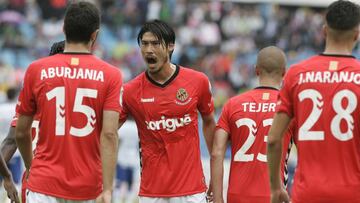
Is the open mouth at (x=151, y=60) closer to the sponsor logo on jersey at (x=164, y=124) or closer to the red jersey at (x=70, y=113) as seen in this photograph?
the sponsor logo on jersey at (x=164, y=124)

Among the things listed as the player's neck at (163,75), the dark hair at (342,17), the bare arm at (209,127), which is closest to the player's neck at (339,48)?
the dark hair at (342,17)

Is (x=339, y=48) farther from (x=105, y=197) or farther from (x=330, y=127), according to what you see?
(x=105, y=197)

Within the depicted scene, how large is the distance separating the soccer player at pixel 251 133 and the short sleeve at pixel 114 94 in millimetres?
1929

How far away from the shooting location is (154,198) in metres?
10.3

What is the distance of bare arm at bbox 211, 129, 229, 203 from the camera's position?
10.2 meters

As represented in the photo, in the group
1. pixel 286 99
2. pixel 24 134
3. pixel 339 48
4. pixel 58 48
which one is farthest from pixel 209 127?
pixel 339 48

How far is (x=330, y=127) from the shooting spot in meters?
7.76

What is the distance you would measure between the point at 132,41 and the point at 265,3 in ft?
13.2

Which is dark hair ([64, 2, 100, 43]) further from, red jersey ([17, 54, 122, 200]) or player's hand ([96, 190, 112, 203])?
player's hand ([96, 190, 112, 203])

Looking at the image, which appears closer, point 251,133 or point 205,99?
point 251,133

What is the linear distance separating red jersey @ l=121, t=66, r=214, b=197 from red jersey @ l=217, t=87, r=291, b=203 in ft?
1.18

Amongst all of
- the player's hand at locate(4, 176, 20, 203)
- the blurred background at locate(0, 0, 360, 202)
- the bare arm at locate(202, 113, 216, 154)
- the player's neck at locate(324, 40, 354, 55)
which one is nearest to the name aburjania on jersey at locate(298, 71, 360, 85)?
the player's neck at locate(324, 40, 354, 55)

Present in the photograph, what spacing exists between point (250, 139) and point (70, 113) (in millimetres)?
2369

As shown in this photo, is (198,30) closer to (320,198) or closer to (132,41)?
(132,41)
